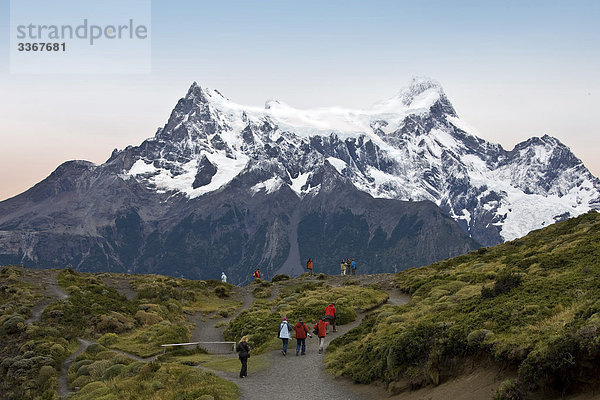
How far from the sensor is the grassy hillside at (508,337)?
59.4 feet

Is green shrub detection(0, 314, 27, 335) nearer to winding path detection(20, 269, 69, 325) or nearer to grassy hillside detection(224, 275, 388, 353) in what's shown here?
winding path detection(20, 269, 69, 325)

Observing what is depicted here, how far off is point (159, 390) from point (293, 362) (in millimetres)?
10146

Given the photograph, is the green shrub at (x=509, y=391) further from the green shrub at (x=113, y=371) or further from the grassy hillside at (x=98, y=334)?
the green shrub at (x=113, y=371)

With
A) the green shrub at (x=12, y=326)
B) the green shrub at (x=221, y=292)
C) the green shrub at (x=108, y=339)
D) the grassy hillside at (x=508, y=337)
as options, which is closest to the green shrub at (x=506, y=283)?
the grassy hillside at (x=508, y=337)

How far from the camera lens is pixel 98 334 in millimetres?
48625

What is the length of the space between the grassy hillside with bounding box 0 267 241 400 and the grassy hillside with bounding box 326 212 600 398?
7443mm

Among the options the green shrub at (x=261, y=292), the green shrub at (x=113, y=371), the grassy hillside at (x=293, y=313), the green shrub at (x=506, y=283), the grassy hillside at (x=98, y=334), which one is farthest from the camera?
the green shrub at (x=261, y=292)

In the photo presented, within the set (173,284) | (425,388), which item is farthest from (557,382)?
(173,284)

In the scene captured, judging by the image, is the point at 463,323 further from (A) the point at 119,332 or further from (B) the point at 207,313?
(B) the point at 207,313

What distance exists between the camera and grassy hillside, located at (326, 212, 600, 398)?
18109mm

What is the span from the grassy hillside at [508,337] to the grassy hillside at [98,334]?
744 cm

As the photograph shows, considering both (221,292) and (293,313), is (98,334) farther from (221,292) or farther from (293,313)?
(221,292)

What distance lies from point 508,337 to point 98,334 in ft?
120

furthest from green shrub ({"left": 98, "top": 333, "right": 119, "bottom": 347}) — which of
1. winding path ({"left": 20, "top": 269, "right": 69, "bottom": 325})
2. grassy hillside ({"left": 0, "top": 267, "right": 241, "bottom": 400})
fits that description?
winding path ({"left": 20, "top": 269, "right": 69, "bottom": 325})
